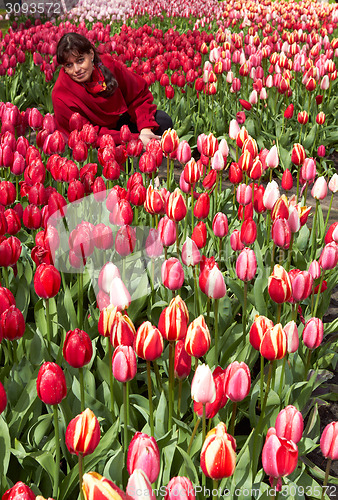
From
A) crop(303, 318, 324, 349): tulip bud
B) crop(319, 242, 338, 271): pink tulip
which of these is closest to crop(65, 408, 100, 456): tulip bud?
crop(303, 318, 324, 349): tulip bud

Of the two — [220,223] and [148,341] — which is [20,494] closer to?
[148,341]

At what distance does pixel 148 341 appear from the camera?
4.25 ft

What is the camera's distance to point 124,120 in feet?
14.9

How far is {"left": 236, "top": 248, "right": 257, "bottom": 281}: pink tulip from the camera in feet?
5.85

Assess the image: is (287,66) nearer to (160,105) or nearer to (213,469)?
(160,105)

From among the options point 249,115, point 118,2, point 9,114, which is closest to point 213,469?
point 9,114

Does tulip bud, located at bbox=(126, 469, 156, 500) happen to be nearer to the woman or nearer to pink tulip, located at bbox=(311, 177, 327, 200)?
pink tulip, located at bbox=(311, 177, 327, 200)

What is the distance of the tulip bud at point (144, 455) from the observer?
3.22ft

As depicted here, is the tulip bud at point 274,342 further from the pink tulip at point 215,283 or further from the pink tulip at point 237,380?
the pink tulip at point 215,283

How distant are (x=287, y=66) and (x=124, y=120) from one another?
1.60m

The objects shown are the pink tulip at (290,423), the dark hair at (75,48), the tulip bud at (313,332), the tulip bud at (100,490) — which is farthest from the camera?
the dark hair at (75,48)

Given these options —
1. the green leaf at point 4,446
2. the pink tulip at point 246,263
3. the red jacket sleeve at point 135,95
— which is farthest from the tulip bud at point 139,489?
the red jacket sleeve at point 135,95

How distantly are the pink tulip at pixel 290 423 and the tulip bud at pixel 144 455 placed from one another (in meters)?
0.31

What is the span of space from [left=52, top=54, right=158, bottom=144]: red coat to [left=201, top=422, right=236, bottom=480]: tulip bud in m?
3.05
